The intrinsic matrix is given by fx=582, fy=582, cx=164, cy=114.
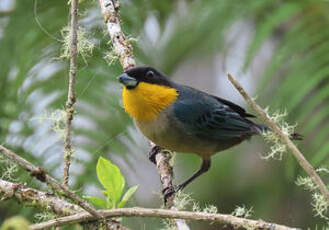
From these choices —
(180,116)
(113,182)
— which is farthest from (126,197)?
(180,116)

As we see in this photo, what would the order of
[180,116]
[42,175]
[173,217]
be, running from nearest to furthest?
1. [42,175]
2. [173,217]
3. [180,116]

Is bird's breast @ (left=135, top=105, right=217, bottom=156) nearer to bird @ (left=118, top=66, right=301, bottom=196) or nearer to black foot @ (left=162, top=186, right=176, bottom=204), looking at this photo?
bird @ (left=118, top=66, right=301, bottom=196)

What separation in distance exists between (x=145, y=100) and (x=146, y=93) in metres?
0.04

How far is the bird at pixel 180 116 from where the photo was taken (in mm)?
3312

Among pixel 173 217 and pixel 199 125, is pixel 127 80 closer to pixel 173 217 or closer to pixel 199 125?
pixel 199 125

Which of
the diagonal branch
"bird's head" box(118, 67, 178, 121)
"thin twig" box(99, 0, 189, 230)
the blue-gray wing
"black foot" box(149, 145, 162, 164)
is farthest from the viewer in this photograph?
the blue-gray wing

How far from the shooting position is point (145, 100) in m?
3.36

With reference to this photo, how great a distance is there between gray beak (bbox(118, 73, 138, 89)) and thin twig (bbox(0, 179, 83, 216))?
1256 millimetres

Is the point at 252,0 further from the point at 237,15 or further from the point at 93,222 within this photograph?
the point at 93,222

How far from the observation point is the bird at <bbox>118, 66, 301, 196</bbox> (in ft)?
10.9

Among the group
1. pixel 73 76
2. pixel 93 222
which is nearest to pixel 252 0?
pixel 73 76

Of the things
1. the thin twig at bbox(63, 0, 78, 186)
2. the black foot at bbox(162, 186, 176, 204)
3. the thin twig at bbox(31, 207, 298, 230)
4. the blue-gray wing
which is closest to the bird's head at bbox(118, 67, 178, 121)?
the blue-gray wing

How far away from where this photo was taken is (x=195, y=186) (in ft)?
18.5

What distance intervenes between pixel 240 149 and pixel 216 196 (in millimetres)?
745
